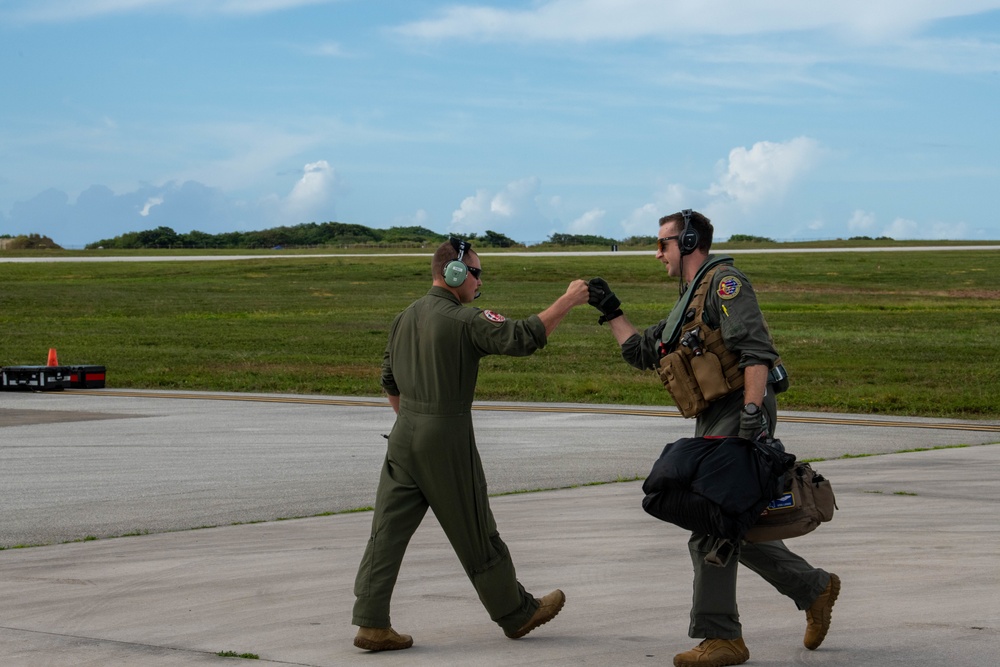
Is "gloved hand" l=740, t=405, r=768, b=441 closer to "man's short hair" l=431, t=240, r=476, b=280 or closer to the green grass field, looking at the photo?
"man's short hair" l=431, t=240, r=476, b=280

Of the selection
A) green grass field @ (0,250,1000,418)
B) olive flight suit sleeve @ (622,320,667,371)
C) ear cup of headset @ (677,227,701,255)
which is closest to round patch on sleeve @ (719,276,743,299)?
ear cup of headset @ (677,227,701,255)

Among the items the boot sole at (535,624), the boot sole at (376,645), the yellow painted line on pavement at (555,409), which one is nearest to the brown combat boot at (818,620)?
the boot sole at (535,624)

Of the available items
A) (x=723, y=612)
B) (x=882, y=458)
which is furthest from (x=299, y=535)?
(x=882, y=458)

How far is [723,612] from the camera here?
18.6ft

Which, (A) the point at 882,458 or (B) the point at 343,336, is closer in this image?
(A) the point at 882,458

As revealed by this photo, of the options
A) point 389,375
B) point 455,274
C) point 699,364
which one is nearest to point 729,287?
point 699,364

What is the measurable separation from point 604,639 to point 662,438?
969 centimetres

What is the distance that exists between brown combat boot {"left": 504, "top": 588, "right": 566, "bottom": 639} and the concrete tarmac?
0.25 feet

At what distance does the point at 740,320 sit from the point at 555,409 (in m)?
14.4

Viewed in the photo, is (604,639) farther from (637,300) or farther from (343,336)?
(637,300)

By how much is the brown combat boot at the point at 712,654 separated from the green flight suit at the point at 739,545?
34 mm

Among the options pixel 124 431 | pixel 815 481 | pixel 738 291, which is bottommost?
pixel 124 431

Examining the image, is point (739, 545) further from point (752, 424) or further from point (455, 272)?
point (455, 272)

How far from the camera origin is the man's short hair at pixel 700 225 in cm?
596
